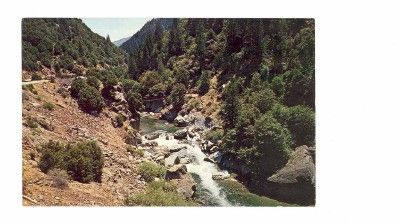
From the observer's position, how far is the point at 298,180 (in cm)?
1216

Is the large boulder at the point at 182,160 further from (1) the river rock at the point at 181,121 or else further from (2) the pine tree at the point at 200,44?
(2) the pine tree at the point at 200,44

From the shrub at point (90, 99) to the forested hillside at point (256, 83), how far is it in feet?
4.01

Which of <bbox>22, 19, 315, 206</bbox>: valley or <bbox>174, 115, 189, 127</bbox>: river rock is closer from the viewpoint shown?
<bbox>22, 19, 315, 206</bbox>: valley

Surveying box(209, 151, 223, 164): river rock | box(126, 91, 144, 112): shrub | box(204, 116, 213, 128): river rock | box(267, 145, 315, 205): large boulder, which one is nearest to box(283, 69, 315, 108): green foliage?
box(267, 145, 315, 205): large boulder

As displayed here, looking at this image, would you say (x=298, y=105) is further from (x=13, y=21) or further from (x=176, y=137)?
(x=13, y=21)

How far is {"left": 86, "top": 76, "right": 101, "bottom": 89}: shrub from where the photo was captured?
13.4 m

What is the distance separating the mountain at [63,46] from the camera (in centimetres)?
1203

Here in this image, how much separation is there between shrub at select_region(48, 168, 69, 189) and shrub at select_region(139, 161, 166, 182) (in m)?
1.76

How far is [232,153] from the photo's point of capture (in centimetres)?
1317

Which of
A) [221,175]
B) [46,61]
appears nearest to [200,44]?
[221,175]

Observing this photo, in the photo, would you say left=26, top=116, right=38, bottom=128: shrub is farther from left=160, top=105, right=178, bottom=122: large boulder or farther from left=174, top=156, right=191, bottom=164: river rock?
left=160, top=105, right=178, bottom=122: large boulder

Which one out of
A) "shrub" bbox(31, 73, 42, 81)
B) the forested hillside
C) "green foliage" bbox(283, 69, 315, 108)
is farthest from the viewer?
"shrub" bbox(31, 73, 42, 81)
